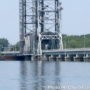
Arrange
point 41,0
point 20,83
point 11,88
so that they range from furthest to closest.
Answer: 1. point 41,0
2. point 20,83
3. point 11,88

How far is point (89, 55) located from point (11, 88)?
348ft

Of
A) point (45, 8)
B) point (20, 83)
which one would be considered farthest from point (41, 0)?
point (20, 83)

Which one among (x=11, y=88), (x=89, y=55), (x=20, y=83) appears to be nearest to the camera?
(x=11, y=88)

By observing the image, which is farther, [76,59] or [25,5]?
[25,5]

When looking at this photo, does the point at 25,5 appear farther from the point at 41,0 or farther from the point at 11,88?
the point at 11,88

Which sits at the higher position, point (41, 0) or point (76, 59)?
point (41, 0)

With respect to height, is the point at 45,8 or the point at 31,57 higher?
the point at 45,8

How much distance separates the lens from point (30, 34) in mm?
179750

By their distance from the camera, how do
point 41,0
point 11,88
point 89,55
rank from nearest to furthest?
point 11,88 → point 89,55 → point 41,0

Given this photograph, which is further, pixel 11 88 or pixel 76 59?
pixel 76 59

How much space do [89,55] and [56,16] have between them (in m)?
15.3

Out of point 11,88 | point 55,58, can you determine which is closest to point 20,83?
point 11,88

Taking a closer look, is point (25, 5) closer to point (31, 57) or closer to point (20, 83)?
point (31, 57)

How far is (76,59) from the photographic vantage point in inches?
6580
